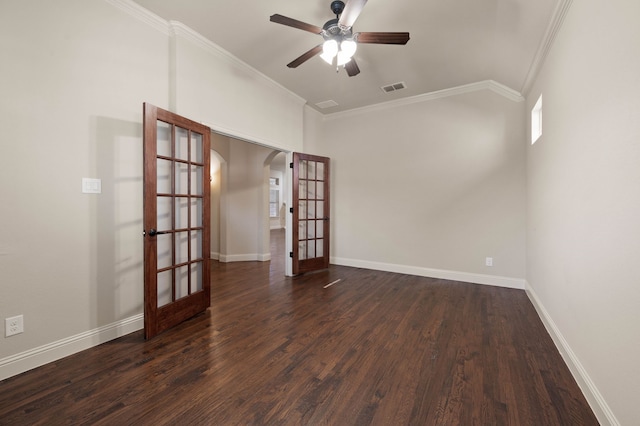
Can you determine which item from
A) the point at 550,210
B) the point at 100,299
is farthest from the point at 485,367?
the point at 100,299

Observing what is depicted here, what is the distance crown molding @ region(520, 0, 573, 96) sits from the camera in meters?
2.12

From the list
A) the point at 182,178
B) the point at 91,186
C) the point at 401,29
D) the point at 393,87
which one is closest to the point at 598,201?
the point at 401,29

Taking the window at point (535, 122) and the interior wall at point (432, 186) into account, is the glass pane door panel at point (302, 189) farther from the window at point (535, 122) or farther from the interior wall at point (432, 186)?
the window at point (535, 122)

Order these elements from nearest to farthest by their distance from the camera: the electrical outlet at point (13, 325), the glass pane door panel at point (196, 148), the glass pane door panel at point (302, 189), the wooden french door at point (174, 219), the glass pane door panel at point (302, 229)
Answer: the electrical outlet at point (13, 325) < the wooden french door at point (174, 219) < the glass pane door panel at point (196, 148) < the glass pane door panel at point (302, 229) < the glass pane door panel at point (302, 189)

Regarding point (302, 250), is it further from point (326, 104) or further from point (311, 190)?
point (326, 104)

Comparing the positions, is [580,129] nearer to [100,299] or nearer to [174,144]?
[174,144]

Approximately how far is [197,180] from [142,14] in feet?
5.31

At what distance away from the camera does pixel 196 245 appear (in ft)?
9.77

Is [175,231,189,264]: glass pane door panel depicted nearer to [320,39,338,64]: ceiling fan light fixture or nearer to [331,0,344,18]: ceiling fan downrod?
[320,39,338,64]: ceiling fan light fixture

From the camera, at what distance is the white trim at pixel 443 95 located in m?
3.86

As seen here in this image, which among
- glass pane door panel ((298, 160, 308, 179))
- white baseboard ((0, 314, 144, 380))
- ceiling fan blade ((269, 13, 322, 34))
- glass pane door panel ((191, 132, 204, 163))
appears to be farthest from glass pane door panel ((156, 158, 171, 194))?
glass pane door panel ((298, 160, 308, 179))

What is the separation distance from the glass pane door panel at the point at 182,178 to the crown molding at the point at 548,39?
3574 mm

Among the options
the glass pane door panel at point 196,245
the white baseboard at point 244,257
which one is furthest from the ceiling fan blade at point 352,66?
the white baseboard at point 244,257

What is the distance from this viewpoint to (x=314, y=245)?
16.4 ft
